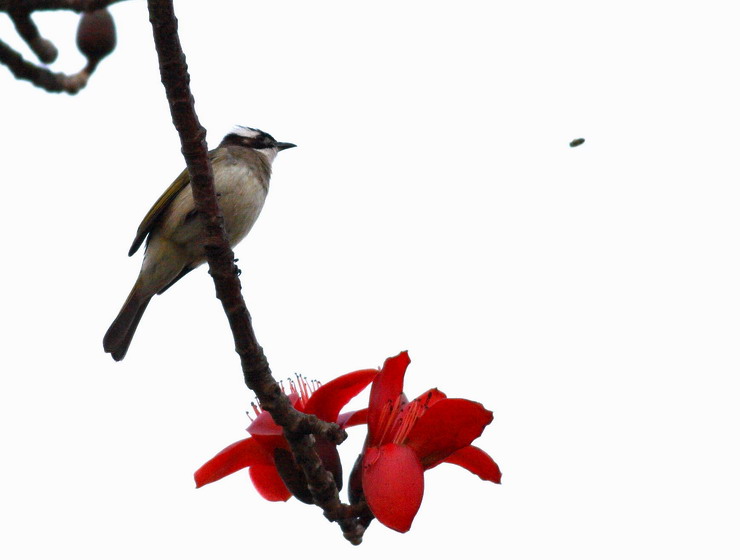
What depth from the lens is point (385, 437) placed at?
108 inches

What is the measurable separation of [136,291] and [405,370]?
402 centimetres

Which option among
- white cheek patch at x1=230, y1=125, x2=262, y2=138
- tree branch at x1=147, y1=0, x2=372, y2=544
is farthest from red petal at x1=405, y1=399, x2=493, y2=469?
white cheek patch at x1=230, y1=125, x2=262, y2=138

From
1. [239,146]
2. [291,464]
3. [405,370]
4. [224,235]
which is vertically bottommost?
[291,464]

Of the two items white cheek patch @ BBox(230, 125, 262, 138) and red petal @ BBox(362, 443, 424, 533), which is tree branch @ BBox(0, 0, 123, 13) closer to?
red petal @ BBox(362, 443, 424, 533)

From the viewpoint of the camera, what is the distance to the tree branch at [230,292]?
267cm

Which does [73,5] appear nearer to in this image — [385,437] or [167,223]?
[385,437]

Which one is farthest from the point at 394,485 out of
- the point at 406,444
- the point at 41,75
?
the point at 41,75

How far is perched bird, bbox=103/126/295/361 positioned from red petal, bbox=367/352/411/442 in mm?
3564

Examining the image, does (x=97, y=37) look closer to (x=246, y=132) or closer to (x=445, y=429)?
(x=445, y=429)

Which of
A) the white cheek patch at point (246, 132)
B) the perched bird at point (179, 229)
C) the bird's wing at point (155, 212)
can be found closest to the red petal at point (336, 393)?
the perched bird at point (179, 229)

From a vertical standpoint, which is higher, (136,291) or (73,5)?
(136,291)

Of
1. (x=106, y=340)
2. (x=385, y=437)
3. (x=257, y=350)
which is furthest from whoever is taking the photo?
(x=106, y=340)

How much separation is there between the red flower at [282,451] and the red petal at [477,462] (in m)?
0.31

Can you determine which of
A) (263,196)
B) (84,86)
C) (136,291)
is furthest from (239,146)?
(84,86)
